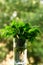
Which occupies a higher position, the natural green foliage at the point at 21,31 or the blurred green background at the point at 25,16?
the blurred green background at the point at 25,16

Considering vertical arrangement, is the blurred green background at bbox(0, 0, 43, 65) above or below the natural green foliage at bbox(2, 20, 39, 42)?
above

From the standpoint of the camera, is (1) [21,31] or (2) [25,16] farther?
Answer: (2) [25,16]

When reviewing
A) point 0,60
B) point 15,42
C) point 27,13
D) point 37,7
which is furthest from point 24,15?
point 15,42

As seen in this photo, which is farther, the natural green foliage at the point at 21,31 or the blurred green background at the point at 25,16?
the blurred green background at the point at 25,16

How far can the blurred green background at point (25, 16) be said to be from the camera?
2.53 metres

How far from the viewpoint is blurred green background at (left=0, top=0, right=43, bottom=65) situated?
2.53 meters

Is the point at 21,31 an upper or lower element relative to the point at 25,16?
lower

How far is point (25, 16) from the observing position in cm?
263

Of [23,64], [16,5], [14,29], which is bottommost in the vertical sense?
[23,64]

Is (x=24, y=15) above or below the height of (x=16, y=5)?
below

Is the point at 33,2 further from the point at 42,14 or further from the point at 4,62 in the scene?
the point at 4,62

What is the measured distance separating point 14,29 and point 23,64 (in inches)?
13.9

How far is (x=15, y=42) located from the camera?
6.13 ft

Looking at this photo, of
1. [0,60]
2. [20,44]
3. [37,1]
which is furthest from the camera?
[37,1]
